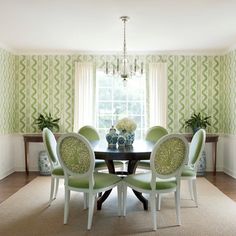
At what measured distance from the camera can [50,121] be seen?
6.39 metres

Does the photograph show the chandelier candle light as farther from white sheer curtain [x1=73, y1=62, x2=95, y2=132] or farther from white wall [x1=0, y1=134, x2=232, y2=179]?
white wall [x1=0, y1=134, x2=232, y2=179]

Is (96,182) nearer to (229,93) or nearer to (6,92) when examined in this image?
(6,92)

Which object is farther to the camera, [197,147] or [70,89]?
[70,89]

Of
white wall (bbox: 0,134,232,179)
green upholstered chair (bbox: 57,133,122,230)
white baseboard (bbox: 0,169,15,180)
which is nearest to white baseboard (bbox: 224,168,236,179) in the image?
white wall (bbox: 0,134,232,179)

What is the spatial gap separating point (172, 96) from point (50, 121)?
2531 millimetres

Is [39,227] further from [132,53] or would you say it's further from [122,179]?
[132,53]

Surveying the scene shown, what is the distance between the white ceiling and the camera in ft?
12.5

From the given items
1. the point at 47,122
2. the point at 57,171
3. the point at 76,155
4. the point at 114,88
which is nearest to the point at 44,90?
the point at 47,122

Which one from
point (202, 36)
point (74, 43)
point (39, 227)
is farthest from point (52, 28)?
point (39, 227)

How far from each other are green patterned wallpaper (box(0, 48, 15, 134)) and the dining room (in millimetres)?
19

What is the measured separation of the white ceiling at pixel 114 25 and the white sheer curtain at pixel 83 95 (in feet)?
1.31

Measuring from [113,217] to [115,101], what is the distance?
3.39 m

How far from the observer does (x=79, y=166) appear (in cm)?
338

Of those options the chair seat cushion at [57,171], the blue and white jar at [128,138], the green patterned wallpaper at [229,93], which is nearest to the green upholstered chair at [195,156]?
the blue and white jar at [128,138]
